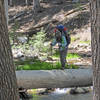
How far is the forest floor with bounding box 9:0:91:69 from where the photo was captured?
50.5ft

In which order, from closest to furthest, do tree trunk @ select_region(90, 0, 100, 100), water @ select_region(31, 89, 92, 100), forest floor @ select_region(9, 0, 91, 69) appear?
1. tree trunk @ select_region(90, 0, 100, 100)
2. water @ select_region(31, 89, 92, 100)
3. forest floor @ select_region(9, 0, 91, 69)

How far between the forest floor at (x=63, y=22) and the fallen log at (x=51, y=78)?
2955mm

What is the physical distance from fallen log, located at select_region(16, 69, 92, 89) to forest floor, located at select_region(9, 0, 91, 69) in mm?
2955

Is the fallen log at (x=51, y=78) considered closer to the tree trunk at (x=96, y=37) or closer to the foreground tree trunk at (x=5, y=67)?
the foreground tree trunk at (x=5, y=67)

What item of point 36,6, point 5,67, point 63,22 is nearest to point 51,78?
point 5,67

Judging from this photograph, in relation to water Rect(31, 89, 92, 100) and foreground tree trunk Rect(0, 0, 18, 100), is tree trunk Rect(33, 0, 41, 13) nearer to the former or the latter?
water Rect(31, 89, 92, 100)

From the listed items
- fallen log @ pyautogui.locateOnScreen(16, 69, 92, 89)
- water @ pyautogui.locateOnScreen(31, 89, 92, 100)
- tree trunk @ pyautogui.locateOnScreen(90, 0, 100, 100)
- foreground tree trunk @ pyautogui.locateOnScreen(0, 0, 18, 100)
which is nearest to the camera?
tree trunk @ pyautogui.locateOnScreen(90, 0, 100, 100)

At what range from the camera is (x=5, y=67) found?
417cm

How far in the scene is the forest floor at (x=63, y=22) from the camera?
15378 millimetres

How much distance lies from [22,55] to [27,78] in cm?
496

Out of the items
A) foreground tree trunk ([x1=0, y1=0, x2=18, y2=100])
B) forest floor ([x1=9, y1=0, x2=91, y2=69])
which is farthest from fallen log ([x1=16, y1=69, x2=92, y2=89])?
foreground tree trunk ([x1=0, y1=0, x2=18, y2=100])

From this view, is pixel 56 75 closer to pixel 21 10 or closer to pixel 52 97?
pixel 52 97

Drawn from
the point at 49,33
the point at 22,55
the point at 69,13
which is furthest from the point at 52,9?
the point at 22,55

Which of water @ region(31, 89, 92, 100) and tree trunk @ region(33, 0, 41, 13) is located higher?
tree trunk @ region(33, 0, 41, 13)
